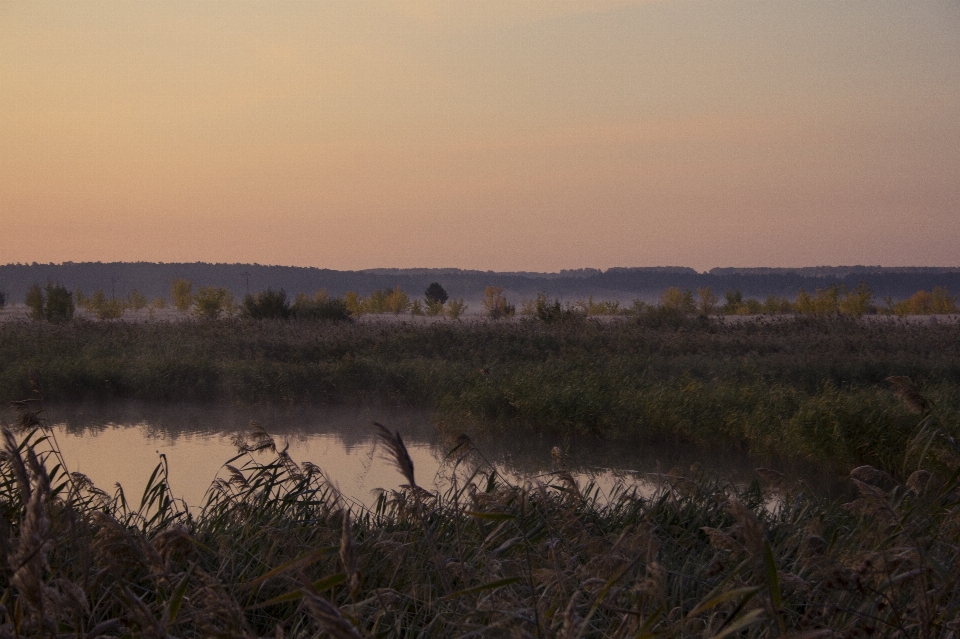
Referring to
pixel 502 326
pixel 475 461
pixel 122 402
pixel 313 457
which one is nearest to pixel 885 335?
pixel 502 326

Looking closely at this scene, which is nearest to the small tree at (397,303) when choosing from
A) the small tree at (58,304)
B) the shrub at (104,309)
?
the shrub at (104,309)

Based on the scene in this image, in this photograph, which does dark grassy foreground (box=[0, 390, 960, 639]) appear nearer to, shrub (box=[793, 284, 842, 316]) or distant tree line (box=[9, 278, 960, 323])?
distant tree line (box=[9, 278, 960, 323])

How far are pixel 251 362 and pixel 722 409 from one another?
975 centimetres

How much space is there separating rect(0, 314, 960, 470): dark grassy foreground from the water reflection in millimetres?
427

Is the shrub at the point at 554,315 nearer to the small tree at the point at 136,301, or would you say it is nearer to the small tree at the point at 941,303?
the small tree at the point at 941,303

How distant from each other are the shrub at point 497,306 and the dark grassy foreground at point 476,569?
3085 cm

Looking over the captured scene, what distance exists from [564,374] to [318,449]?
488 centimetres

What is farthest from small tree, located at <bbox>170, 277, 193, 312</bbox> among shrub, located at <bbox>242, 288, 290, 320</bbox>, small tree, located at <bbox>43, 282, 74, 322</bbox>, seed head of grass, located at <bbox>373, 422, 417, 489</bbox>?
seed head of grass, located at <bbox>373, 422, 417, 489</bbox>

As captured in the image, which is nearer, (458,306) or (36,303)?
(36,303)

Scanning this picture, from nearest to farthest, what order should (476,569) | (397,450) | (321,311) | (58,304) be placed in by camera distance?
1. (397,450)
2. (476,569)
3. (321,311)
4. (58,304)

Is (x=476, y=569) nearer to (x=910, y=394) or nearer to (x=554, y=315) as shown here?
(x=910, y=394)

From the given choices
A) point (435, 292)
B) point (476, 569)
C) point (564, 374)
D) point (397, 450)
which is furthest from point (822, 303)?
point (397, 450)

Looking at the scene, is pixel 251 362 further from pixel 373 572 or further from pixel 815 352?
pixel 373 572

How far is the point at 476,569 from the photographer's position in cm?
341
